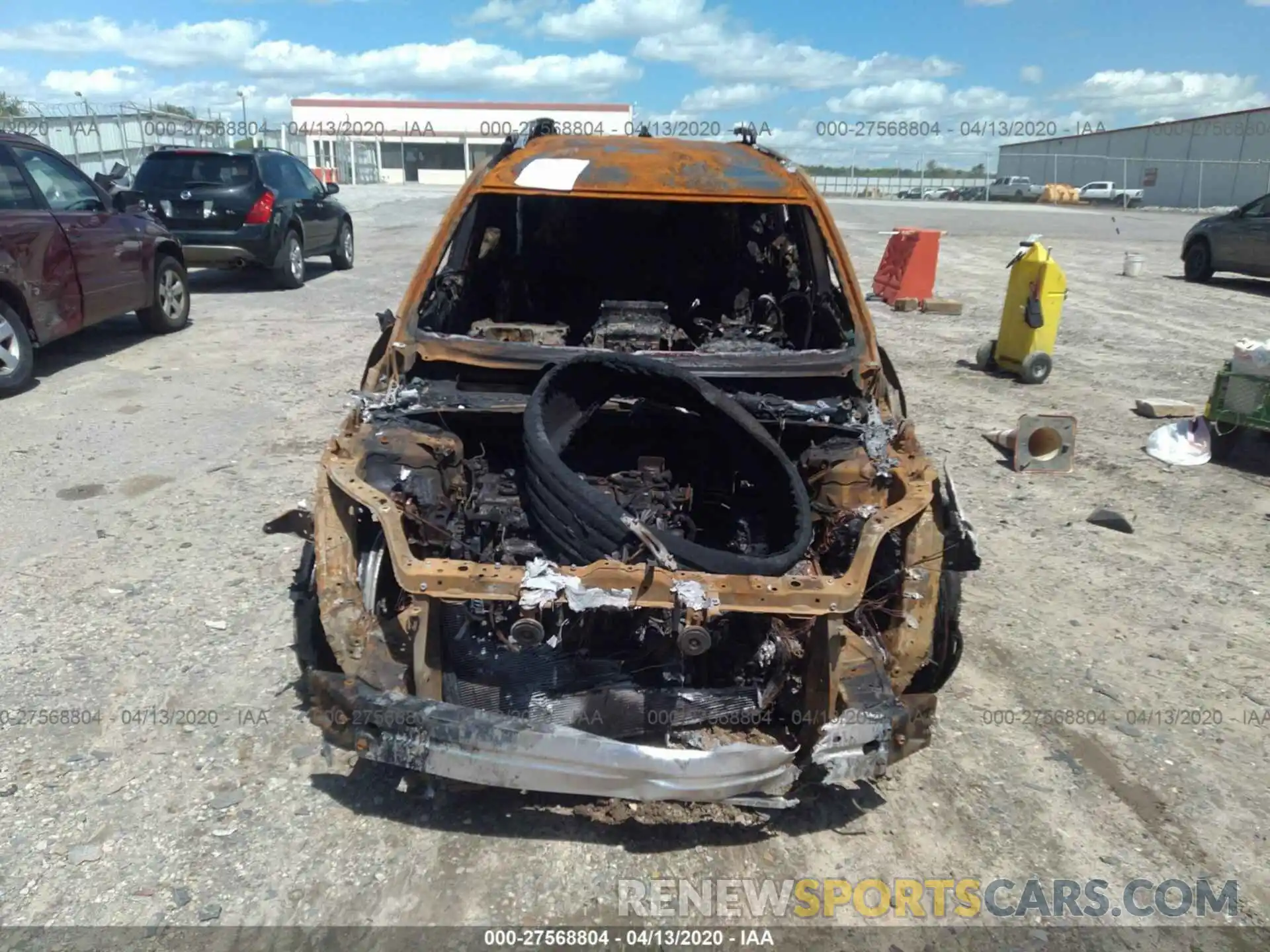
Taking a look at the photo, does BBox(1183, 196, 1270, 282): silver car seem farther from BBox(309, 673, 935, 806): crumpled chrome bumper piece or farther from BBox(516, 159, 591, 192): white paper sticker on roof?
BBox(309, 673, 935, 806): crumpled chrome bumper piece

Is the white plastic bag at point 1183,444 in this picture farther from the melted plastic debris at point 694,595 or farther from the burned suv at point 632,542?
the melted plastic debris at point 694,595

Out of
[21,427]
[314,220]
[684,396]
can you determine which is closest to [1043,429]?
[684,396]

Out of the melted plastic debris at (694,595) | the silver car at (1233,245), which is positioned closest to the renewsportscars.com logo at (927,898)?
the melted plastic debris at (694,595)

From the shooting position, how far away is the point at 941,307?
1213cm

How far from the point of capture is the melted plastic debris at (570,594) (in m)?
2.52

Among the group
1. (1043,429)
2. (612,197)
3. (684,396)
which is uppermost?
(612,197)

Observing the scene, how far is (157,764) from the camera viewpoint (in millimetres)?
3096

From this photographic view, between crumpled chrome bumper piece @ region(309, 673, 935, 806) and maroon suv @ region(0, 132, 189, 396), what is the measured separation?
6089 mm

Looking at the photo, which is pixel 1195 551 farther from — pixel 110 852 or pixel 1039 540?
pixel 110 852

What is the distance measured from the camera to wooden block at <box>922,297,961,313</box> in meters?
12.1

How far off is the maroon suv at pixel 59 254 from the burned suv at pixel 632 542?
4.55 meters

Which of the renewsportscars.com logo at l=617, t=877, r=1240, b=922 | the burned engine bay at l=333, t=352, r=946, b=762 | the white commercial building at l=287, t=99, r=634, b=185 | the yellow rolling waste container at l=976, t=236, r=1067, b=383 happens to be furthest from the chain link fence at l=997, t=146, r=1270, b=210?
the renewsportscars.com logo at l=617, t=877, r=1240, b=922

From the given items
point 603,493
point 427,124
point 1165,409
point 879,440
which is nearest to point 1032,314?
point 1165,409

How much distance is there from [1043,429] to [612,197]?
12.3 feet
